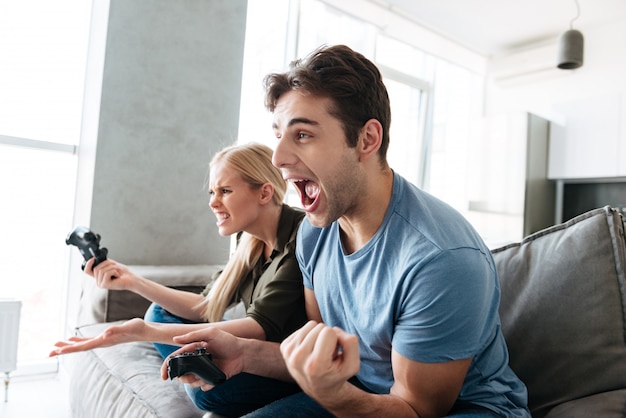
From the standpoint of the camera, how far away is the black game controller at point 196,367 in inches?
35.1

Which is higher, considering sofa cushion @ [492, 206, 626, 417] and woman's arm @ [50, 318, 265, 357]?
sofa cushion @ [492, 206, 626, 417]

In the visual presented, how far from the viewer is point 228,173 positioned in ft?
4.79

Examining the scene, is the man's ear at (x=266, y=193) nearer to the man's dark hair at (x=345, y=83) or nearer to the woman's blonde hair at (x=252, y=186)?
the woman's blonde hair at (x=252, y=186)

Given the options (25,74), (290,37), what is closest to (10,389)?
(25,74)

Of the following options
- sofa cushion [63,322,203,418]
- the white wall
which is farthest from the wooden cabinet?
sofa cushion [63,322,203,418]

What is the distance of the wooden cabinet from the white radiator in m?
4.29

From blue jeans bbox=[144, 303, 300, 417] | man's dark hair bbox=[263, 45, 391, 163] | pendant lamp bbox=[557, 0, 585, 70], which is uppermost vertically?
pendant lamp bbox=[557, 0, 585, 70]

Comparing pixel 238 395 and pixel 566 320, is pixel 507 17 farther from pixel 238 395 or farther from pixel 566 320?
pixel 238 395

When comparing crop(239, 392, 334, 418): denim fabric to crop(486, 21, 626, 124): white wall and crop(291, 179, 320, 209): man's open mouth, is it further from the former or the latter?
crop(486, 21, 626, 124): white wall

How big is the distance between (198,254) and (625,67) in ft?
13.0

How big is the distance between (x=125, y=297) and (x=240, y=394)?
979 millimetres

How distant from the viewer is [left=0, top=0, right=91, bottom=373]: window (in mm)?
2365

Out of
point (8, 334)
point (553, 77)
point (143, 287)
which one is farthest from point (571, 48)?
point (8, 334)

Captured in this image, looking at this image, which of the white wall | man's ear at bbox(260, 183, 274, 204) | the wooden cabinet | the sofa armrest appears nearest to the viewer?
man's ear at bbox(260, 183, 274, 204)
